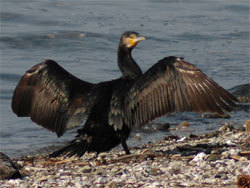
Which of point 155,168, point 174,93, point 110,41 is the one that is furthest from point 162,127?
point 110,41

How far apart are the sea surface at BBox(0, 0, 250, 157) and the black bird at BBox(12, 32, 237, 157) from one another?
1.97 metres

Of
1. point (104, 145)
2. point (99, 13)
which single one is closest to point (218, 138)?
point (104, 145)

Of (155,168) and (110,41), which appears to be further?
(110,41)

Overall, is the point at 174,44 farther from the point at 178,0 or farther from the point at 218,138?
the point at 218,138

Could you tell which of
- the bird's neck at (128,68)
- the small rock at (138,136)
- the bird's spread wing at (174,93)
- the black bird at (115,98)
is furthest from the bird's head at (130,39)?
the small rock at (138,136)

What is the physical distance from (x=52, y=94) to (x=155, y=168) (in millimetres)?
1828

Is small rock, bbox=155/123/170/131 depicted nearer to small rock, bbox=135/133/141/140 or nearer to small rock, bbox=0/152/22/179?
small rock, bbox=135/133/141/140

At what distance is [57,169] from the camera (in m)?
7.17

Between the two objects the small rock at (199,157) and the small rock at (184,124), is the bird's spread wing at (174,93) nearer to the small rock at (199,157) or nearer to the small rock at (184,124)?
the small rock at (199,157)

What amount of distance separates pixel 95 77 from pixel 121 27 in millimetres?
4343

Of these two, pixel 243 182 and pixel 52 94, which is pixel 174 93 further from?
pixel 243 182

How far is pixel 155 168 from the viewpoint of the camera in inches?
261

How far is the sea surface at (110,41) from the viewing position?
11.0 metres

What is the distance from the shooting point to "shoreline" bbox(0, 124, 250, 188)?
6.16 metres
